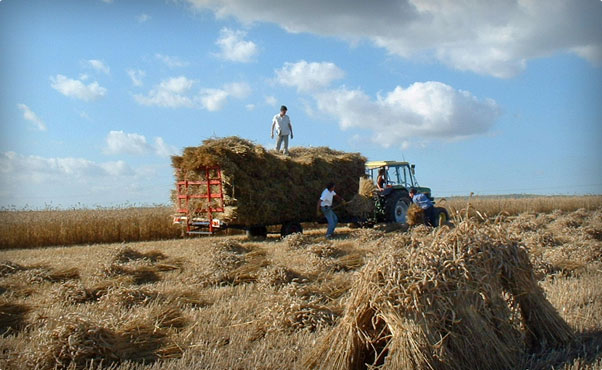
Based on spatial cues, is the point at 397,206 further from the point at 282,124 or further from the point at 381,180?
the point at 282,124

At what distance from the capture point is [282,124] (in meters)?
16.2

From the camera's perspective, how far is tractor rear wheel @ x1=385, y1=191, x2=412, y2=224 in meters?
16.9

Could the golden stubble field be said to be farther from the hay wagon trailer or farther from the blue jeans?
the blue jeans

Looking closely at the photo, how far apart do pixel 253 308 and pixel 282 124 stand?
10.3 metres

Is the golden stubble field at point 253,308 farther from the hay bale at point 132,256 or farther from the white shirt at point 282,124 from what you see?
the white shirt at point 282,124

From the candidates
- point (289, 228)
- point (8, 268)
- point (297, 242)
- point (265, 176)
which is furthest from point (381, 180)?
point (8, 268)

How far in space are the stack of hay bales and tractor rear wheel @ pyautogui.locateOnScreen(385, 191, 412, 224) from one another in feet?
4.66

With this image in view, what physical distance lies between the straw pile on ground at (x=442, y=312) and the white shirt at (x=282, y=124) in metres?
11.9

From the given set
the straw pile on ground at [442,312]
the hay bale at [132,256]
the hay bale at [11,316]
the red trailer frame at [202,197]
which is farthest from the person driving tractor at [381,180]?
the straw pile on ground at [442,312]

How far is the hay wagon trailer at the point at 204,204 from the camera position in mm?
14141

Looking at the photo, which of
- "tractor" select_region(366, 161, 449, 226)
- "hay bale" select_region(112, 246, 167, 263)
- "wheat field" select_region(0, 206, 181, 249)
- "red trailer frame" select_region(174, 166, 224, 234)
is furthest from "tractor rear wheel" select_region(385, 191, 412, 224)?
"hay bale" select_region(112, 246, 167, 263)

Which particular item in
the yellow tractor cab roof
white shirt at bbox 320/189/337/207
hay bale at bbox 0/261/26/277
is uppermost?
the yellow tractor cab roof

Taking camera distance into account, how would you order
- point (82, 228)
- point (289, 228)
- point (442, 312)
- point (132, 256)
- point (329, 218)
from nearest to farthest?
point (442, 312) < point (132, 256) < point (329, 218) < point (289, 228) < point (82, 228)

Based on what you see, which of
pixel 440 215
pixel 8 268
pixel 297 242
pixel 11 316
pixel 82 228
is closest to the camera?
pixel 11 316
